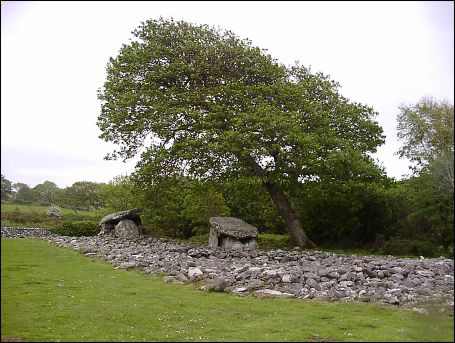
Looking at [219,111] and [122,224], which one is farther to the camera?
[122,224]

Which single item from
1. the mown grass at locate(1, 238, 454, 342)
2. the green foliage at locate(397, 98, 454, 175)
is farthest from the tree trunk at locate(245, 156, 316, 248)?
the green foliage at locate(397, 98, 454, 175)

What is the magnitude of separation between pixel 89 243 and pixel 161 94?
38.7 feet

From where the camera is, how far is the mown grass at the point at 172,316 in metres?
7.87

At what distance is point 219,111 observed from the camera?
24891mm

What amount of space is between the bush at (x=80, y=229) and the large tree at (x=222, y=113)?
1492 cm

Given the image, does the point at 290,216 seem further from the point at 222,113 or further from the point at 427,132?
the point at 427,132

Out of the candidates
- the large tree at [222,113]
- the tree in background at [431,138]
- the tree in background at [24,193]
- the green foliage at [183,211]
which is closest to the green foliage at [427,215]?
the tree in background at [431,138]

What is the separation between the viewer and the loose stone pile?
10.3 metres

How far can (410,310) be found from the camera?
960 centimetres

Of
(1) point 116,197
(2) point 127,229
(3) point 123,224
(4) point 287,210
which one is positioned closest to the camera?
(4) point 287,210

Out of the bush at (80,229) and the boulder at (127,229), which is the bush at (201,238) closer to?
the boulder at (127,229)

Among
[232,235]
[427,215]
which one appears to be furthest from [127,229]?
[427,215]

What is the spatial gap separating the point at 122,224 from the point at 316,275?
81.7 ft

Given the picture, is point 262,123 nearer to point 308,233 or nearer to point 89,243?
point 308,233
